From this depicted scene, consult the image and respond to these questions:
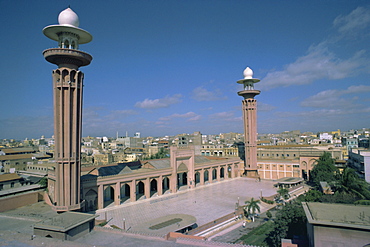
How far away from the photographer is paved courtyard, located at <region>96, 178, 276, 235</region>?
28719 millimetres

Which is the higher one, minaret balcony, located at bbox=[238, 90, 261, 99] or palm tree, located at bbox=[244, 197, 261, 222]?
minaret balcony, located at bbox=[238, 90, 261, 99]

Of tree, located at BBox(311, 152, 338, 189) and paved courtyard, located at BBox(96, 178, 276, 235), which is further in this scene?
tree, located at BBox(311, 152, 338, 189)

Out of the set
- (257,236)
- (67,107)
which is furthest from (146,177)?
(257,236)

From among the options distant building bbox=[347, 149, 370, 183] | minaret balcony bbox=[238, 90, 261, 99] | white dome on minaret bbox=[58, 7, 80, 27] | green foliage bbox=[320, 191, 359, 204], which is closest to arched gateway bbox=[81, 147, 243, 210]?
minaret balcony bbox=[238, 90, 261, 99]

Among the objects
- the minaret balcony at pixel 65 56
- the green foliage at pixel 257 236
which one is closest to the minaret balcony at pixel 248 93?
the green foliage at pixel 257 236

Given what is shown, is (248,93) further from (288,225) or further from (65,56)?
(65,56)

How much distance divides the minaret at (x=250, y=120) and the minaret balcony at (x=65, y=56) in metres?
35.5

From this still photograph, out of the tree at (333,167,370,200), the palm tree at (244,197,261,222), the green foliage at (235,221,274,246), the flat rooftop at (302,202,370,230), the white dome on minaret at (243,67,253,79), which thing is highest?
the white dome on minaret at (243,67,253,79)

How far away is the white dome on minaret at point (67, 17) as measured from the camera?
90.9ft

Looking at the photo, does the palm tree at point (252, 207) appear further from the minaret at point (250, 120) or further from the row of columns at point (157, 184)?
the minaret at point (250, 120)

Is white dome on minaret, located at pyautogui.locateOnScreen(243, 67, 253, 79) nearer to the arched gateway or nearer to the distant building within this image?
the arched gateway

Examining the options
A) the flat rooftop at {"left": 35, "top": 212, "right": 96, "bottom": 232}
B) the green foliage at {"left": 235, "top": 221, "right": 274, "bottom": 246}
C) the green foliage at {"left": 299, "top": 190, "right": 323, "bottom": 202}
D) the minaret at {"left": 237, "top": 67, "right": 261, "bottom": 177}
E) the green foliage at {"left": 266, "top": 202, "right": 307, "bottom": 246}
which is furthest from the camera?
the minaret at {"left": 237, "top": 67, "right": 261, "bottom": 177}

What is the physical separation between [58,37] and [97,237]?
22.3 metres

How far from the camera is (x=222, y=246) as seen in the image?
1596cm
